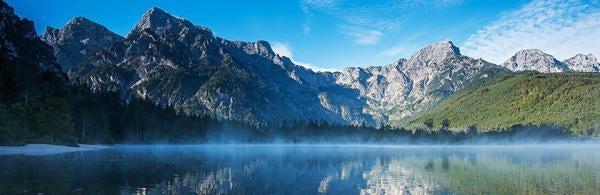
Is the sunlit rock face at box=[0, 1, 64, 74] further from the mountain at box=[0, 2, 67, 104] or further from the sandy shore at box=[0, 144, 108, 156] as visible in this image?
the sandy shore at box=[0, 144, 108, 156]

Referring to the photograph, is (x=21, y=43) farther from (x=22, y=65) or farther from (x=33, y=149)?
(x=33, y=149)

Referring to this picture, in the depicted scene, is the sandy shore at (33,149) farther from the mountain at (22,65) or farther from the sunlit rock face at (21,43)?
the sunlit rock face at (21,43)

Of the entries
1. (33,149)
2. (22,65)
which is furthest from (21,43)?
(33,149)

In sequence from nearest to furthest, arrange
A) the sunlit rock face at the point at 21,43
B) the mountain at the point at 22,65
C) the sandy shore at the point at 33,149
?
A: the sandy shore at the point at 33,149
the mountain at the point at 22,65
the sunlit rock face at the point at 21,43

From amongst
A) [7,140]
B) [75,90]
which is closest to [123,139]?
[75,90]

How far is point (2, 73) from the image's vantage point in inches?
3802

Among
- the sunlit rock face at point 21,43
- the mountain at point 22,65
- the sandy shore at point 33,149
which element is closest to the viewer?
the sandy shore at point 33,149

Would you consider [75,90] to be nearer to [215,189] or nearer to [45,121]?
[45,121]

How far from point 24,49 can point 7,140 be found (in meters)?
113

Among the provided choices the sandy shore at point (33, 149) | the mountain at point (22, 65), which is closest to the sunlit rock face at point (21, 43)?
the mountain at point (22, 65)

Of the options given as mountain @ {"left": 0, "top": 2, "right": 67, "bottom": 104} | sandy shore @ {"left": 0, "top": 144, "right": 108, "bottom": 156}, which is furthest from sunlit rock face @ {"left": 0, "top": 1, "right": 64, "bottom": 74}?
sandy shore @ {"left": 0, "top": 144, "right": 108, "bottom": 156}

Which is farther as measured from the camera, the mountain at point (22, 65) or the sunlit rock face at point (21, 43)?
the sunlit rock face at point (21, 43)

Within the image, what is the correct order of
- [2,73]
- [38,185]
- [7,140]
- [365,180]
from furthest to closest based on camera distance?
1. [2,73]
2. [7,140]
3. [365,180]
4. [38,185]

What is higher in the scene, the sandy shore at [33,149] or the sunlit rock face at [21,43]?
the sunlit rock face at [21,43]
